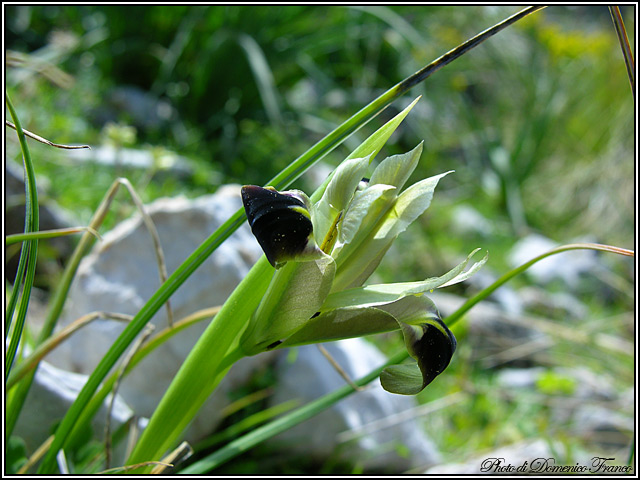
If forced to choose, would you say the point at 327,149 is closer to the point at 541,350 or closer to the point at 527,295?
the point at 541,350

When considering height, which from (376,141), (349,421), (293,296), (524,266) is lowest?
(349,421)

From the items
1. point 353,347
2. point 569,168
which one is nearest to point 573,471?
point 353,347

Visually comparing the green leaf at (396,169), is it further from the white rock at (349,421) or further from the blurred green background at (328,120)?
the white rock at (349,421)

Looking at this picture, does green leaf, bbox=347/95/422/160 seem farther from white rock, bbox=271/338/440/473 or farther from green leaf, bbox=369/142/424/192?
white rock, bbox=271/338/440/473

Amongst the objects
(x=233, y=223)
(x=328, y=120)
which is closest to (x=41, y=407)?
(x=233, y=223)

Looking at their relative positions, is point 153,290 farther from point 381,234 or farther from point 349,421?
point 381,234

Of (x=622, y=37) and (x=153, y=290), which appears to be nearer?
(x=622, y=37)
